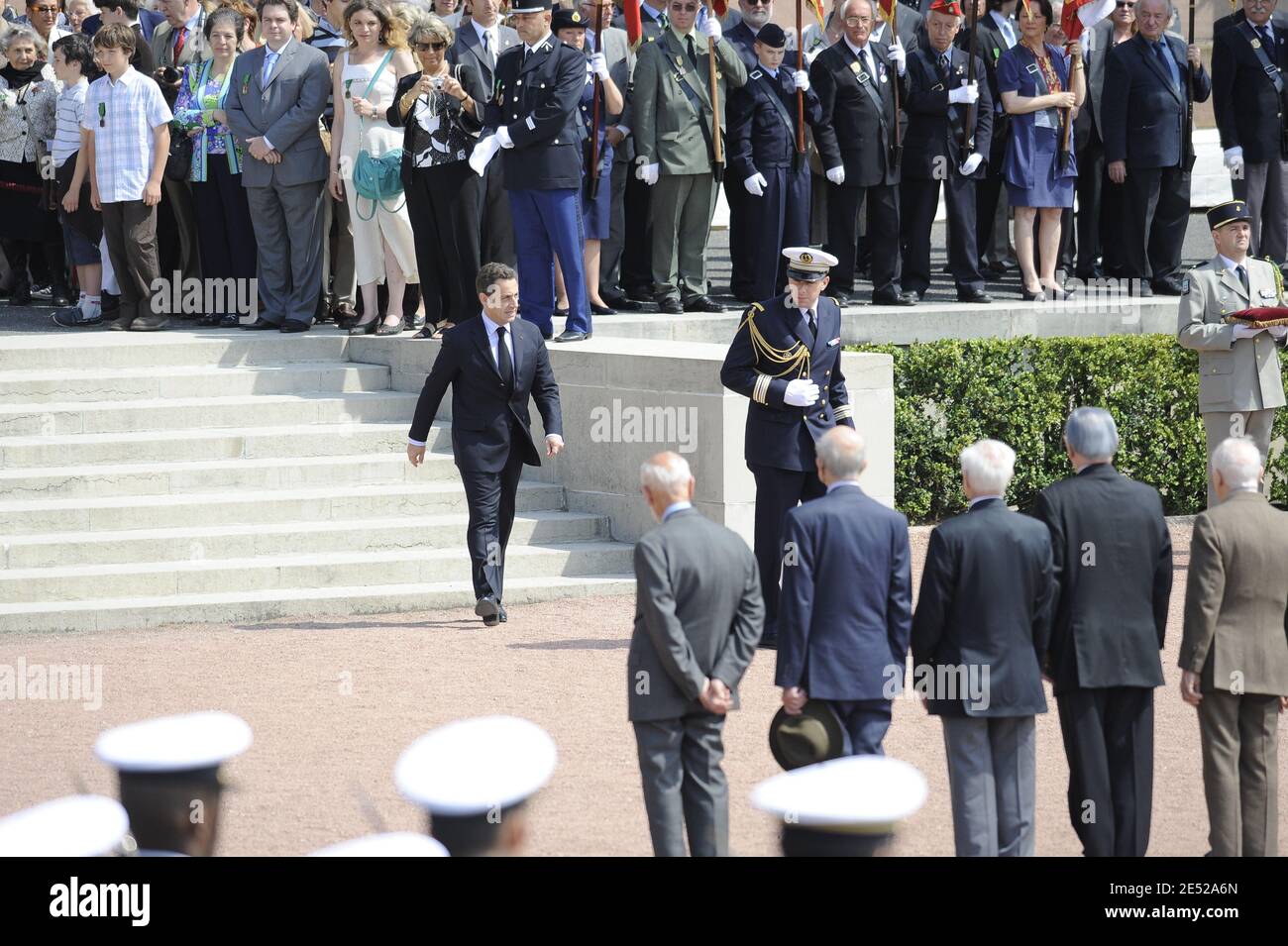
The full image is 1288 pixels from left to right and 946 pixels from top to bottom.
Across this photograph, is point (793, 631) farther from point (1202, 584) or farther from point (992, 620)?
point (1202, 584)

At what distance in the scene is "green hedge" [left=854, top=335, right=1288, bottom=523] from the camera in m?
13.0

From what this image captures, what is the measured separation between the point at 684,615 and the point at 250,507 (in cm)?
564

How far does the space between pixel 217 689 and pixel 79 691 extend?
0.65 m

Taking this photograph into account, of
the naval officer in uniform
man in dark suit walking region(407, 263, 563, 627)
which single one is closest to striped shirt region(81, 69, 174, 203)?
man in dark suit walking region(407, 263, 563, 627)

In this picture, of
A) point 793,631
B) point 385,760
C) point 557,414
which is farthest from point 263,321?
point 793,631

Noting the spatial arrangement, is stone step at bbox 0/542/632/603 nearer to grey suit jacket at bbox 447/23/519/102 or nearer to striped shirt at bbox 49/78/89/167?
grey suit jacket at bbox 447/23/519/102

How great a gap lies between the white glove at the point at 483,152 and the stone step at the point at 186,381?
1.49m

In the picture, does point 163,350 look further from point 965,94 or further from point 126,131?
point 965,94

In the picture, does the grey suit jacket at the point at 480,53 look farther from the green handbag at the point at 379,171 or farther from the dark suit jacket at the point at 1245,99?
the dark suit jacket at the point at 1245,99

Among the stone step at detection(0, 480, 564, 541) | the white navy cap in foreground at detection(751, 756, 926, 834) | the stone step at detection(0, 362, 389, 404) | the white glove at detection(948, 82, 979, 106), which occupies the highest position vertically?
the white glove at detection(948, 82, 979, 106)

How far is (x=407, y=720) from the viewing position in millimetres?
8641

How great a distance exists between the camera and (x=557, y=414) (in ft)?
34.2

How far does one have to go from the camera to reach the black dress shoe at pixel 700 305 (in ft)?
45.9

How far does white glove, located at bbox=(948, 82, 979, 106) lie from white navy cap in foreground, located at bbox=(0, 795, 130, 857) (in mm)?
11077
